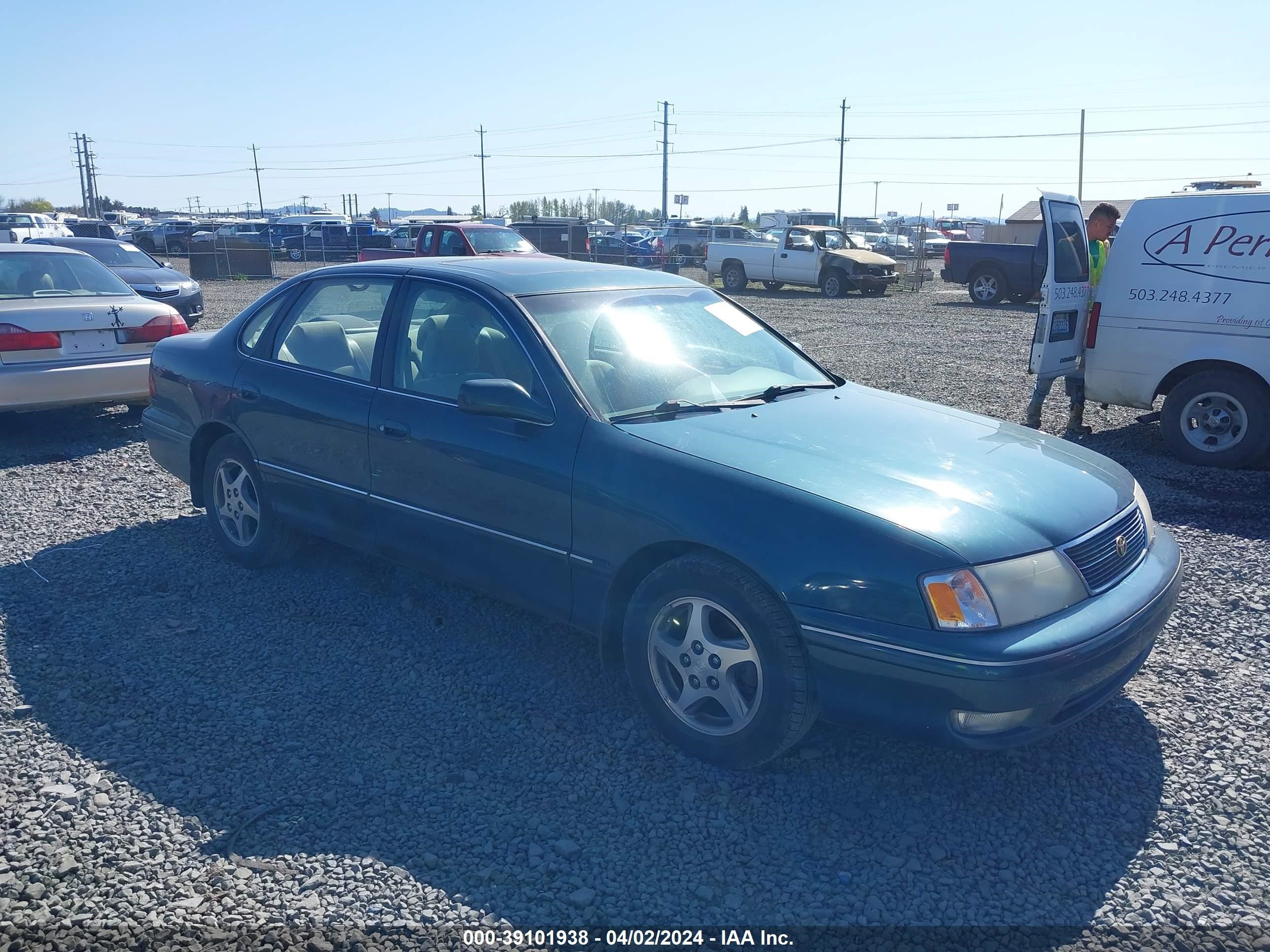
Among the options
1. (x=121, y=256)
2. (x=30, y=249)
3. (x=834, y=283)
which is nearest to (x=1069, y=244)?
(x=30, y=249)

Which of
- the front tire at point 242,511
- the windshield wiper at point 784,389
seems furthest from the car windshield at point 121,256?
the windshield wiper at point 784,389

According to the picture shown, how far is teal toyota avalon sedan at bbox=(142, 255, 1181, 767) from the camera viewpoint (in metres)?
2.96

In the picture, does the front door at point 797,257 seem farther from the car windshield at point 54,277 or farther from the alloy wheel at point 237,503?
the alloy wheel at point 237,503

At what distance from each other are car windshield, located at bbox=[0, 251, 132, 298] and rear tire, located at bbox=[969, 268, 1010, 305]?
61.8 ft

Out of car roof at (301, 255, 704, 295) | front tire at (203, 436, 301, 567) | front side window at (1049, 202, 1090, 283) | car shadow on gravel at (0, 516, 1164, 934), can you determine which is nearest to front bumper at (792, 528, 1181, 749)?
car shadow on gravel at (0, 516, 1164, 934)

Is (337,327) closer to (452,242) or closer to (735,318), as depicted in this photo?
(735,318)

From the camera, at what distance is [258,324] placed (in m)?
5.17

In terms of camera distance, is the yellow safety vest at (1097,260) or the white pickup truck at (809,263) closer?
the yellow safety vest at (1097,260)

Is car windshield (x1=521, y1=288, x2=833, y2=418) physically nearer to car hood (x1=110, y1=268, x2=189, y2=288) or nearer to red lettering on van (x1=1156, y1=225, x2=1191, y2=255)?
red lettering on van (x1=1156, y1=225, x2=1191, y2=255)

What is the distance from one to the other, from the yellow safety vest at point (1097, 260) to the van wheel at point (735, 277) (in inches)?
766

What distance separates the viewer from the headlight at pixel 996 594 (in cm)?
289

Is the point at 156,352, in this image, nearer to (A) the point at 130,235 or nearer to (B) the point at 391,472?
(B) the point at 391,472

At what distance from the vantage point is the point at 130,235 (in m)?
43.4

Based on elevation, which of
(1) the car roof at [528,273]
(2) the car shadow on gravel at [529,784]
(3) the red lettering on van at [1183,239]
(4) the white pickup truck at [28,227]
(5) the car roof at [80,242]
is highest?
(4) the white pickup truck at [28,227]
